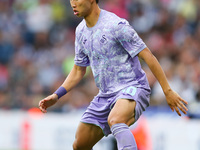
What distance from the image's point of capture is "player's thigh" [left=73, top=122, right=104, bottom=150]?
20.0 feet

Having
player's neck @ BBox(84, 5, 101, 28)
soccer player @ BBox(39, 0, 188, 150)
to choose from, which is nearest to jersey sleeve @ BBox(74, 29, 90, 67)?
soccer player @ BBox(39, 0, 188, 150)

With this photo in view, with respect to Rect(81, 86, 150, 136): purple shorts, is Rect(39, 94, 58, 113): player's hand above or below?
above

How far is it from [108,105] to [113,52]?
598mm

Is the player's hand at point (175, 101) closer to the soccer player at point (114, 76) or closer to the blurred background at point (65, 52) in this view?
the soccer player at point (114, 76)

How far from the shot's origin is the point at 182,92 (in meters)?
9.88

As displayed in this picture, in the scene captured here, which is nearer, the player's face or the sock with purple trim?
the sock with purple trim

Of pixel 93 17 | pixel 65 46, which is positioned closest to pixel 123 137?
pixel 93 17

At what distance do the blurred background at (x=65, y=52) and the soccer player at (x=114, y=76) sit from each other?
3.38 metres

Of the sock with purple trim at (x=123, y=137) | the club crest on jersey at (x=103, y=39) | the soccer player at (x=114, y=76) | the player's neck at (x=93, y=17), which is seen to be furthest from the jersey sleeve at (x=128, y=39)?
the sock with purple trim at (x=123, y=137)

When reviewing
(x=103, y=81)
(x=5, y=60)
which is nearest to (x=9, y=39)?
Answer: (x=5, y=60)

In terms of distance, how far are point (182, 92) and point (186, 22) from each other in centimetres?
283

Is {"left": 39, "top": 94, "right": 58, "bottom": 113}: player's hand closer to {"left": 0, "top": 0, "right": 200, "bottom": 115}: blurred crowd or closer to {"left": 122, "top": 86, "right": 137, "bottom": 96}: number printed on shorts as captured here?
{"left": 122, "top": 86, "right": 137, "bottom": 96}: number printed on shorts

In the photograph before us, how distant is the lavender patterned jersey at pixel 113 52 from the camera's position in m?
5.73

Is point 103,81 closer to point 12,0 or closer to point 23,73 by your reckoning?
point 23,73
